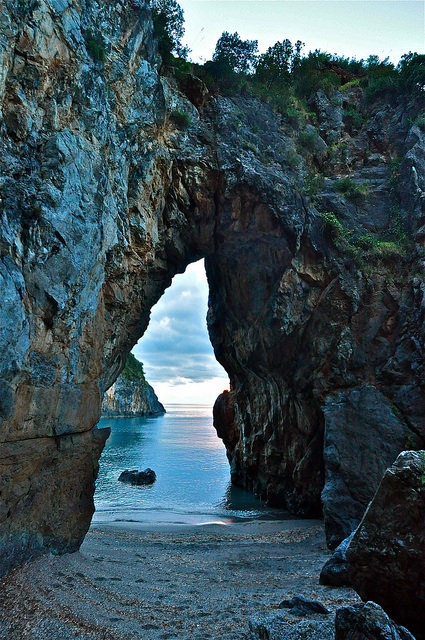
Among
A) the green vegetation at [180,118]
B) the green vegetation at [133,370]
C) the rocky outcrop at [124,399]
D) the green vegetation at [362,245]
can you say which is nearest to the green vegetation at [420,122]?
the green vegetation at [362,245]

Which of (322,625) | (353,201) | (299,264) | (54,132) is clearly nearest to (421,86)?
(353,201)

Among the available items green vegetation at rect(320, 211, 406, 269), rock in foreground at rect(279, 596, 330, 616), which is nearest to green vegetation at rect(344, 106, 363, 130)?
green vegetation at rect(320, 211, 406, 269)

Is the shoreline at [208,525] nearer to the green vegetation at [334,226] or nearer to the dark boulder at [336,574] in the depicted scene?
the dark boulder at [336,574]

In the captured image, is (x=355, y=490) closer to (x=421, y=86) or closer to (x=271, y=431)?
(x=271, y=431)

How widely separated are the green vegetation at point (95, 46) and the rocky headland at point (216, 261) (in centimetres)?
6

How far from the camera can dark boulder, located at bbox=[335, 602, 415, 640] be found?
13.1ft

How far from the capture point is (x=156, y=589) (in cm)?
796

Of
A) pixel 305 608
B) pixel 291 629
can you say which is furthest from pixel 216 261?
pixel 291 629

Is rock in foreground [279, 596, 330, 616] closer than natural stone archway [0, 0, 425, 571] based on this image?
Yes

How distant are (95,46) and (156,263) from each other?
7.54m

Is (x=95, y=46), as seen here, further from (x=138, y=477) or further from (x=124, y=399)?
(x=124, y=399)

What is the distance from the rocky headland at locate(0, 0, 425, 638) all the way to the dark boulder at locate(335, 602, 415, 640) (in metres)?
0.09

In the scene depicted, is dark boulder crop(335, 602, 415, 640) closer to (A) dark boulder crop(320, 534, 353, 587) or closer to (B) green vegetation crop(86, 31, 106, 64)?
(A) dark boulder crop(320, 534, 353, 587)

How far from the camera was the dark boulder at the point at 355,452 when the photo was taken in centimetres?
1241
